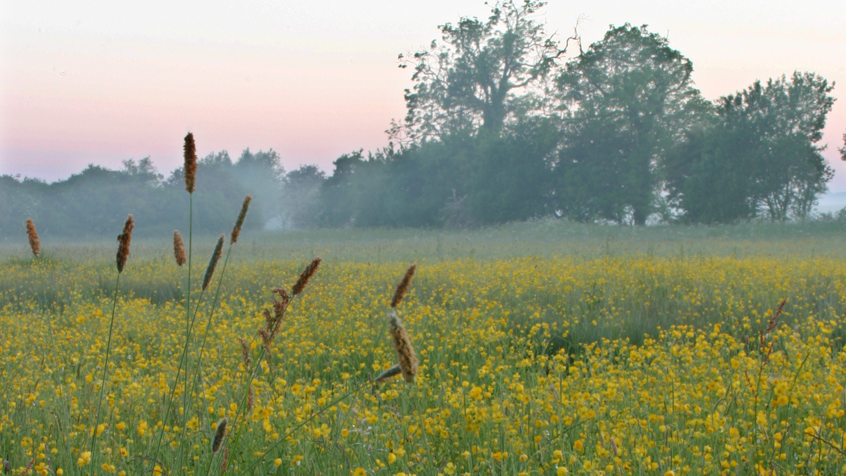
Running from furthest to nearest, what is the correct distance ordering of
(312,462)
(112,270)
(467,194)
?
1. (467,194)
2. (112,270)
3. (312,462)

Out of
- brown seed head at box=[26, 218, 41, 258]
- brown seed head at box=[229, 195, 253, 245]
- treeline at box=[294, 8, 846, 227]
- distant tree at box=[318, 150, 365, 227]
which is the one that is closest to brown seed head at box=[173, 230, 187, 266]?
brown seed head at box=[229, 195, 253, 245]

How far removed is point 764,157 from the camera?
27.4 m

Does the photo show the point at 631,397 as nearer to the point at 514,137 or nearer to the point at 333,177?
the point at 514,137

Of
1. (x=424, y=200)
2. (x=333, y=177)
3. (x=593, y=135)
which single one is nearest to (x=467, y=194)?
(x=424, y=200)

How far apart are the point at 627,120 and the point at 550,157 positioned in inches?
188

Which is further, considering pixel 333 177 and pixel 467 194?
pixel 333 177

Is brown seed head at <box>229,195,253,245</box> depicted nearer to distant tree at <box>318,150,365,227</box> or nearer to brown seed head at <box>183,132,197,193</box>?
brown seed head at <box>183,132,197,193</box>

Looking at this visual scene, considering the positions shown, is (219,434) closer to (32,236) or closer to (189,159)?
(189,159)

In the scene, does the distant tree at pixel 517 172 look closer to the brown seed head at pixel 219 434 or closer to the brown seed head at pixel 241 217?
the brown seed head at pixel 241 217

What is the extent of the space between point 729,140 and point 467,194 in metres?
14.2

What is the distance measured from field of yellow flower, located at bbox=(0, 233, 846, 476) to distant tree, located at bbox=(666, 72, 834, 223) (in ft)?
66.6

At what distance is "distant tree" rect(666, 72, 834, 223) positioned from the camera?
27.5 m

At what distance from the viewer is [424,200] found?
120 feet

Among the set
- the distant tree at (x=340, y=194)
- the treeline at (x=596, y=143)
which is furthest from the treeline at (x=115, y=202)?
the treeline at (x=596, y=143)
